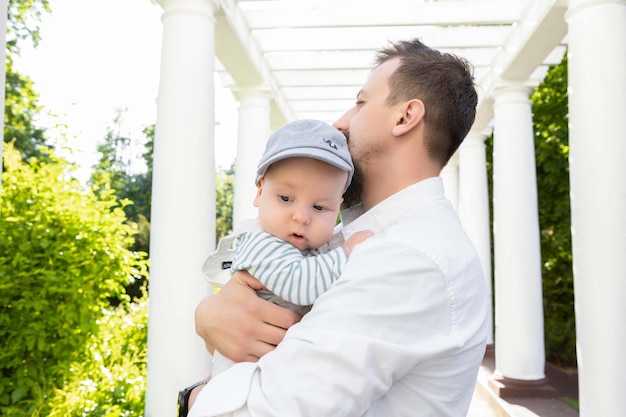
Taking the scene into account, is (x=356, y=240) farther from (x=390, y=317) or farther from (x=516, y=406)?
(x=516, y=406)

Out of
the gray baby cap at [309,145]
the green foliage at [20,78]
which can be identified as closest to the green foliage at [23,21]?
the green foliage at [20,78]

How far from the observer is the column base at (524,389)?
314 inches

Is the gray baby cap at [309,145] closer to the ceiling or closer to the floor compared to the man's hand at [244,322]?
closer to the ceiling

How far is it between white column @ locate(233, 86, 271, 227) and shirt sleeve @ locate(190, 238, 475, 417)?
7575 mm

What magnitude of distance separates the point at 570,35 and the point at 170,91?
13.9 ft

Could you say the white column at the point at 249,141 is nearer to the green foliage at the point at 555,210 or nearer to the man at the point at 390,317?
the man at the point at 390,317

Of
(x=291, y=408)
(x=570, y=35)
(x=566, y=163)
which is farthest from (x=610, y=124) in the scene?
(x=566, y=163)

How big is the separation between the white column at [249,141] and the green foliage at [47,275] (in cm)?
225

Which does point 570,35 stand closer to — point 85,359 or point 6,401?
point 85,359

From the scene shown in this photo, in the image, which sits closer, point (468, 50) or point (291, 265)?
point (291, 265)

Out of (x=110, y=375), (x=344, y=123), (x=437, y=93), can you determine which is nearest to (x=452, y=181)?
(x=110, y=375)

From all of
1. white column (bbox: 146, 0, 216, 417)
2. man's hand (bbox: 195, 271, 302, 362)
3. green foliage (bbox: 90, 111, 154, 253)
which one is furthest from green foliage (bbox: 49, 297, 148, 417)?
green foliage (bbox: 90, 111, 154, 253)

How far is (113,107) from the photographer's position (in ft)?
182

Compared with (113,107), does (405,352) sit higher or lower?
lower
